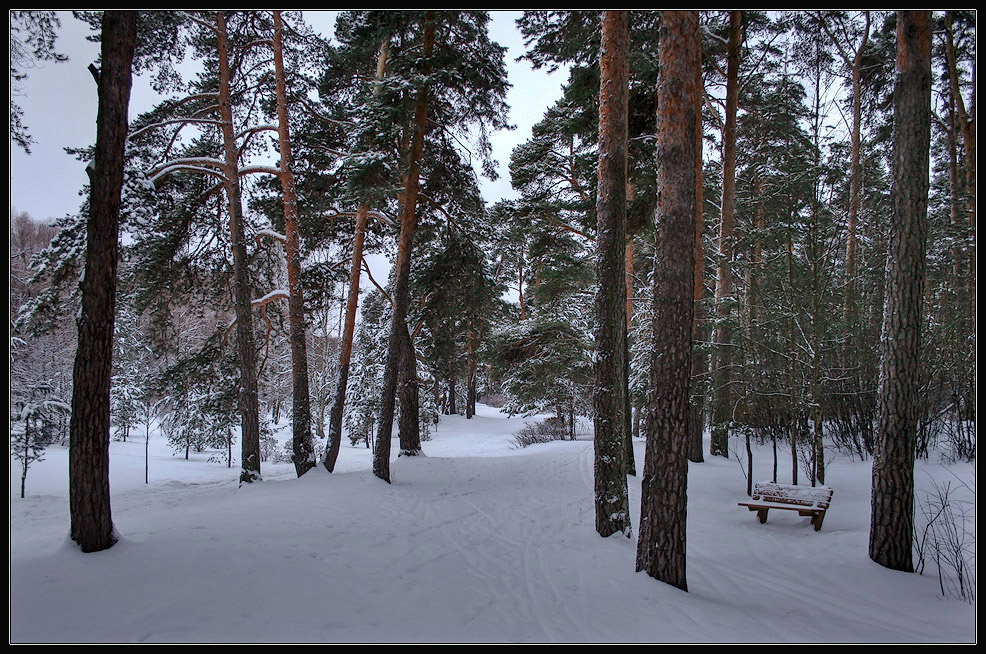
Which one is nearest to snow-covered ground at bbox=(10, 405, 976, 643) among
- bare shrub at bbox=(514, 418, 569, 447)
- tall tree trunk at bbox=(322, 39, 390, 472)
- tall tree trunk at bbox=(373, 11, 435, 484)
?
tall tree trunk at bbox=(373, 11, 435, 484)

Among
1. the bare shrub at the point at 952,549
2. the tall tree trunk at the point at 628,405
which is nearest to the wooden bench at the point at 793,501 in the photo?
the bare shrub at the point at 952,549

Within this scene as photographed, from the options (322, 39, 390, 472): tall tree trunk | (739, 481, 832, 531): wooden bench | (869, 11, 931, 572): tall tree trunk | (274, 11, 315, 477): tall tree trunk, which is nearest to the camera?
(869, 11, 931, 572): tall tree trunk

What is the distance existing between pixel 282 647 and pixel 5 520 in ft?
7.89

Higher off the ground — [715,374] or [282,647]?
[715,374]

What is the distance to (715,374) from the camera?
32.6 ft

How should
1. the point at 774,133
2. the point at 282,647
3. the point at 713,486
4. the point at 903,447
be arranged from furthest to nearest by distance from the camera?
the point at 774,133 < the point at 713,486 < the point at 903,447 < the point at 282,647

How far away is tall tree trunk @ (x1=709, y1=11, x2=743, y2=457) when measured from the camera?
992 cm

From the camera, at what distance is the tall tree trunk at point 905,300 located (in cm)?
488

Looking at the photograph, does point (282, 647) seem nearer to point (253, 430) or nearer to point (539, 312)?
point (253, 430)

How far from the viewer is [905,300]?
195 inches

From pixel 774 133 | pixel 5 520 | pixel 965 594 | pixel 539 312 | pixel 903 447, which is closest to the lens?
pixel 5 520

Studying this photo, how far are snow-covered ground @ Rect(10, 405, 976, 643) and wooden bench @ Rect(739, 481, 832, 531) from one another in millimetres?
240

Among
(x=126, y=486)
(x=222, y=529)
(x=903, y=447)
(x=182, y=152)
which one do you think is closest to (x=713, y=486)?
(x=903, y=447)

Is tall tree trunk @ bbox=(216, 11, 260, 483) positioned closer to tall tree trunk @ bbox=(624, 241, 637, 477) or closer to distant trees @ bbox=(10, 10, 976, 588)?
distant trees @ bbox=(10, 10, 976, 588)
